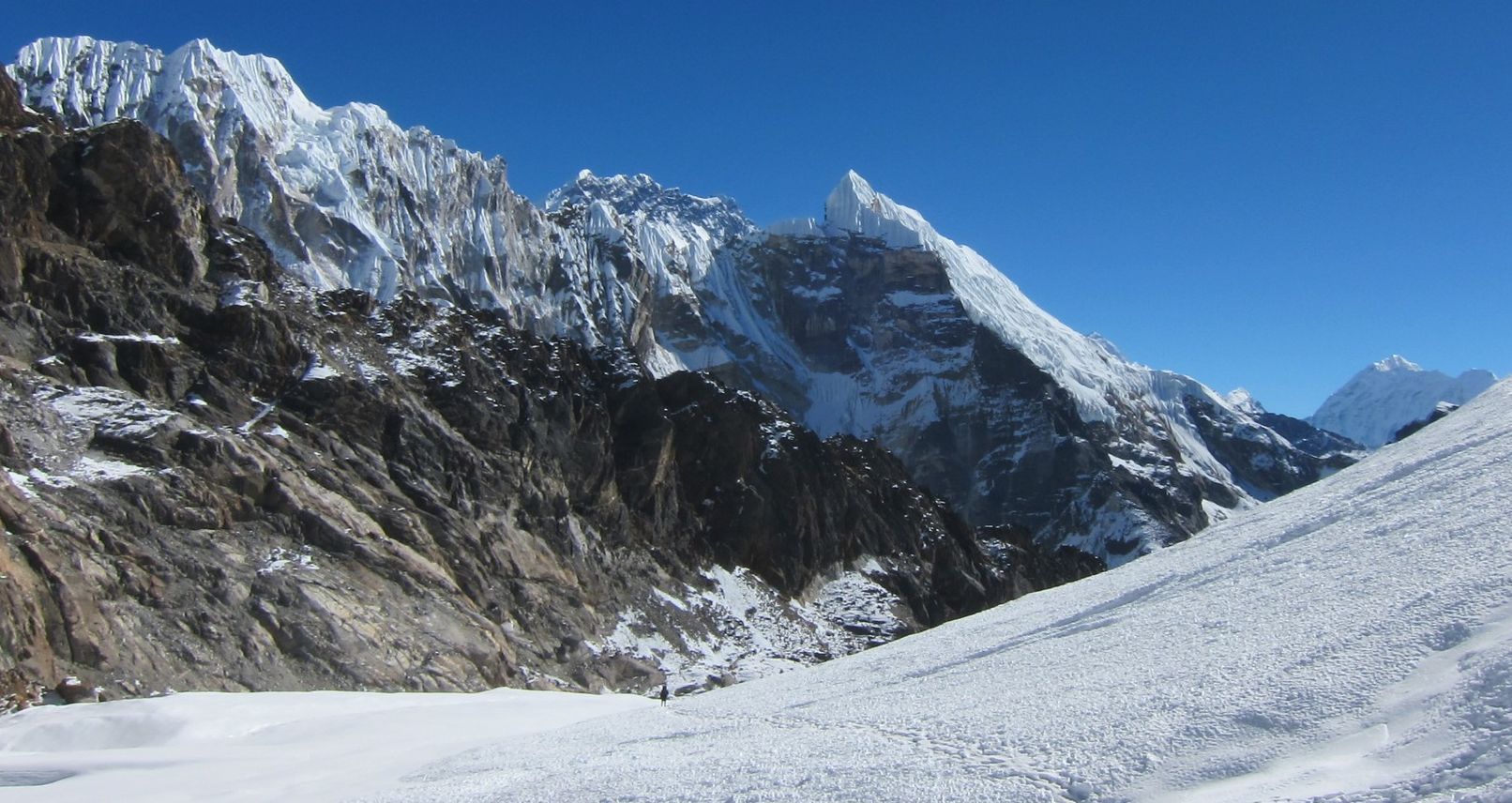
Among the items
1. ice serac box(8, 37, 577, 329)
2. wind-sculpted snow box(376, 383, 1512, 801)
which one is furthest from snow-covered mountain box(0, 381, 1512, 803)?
ice serac box(8, 37, 577, 329)

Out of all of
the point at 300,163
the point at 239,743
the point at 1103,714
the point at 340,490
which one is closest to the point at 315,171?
the point at 300,163

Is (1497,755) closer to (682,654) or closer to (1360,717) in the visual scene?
(1360,717)

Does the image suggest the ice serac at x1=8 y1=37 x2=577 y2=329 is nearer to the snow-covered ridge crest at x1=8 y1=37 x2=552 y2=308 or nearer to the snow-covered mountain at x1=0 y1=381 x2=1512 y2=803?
the snow-covered ridge crest at x1=8 y1=37 x2=552 y2=308

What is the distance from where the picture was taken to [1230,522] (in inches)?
1203

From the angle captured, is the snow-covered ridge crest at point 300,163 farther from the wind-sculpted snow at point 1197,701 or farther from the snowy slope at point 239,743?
the wind-sculpted snow at point 1197,701

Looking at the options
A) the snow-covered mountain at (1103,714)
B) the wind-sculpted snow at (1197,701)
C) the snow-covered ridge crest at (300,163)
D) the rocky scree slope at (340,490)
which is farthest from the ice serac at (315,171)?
the wind-sculpted snow at (1197,701)

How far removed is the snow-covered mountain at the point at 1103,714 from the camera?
36.0ft

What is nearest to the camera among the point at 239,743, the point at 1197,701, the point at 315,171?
the point at 1197,701

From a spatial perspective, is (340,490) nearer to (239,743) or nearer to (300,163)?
(239,743)

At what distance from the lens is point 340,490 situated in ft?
243

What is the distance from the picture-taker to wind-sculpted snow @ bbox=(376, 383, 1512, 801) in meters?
10.7

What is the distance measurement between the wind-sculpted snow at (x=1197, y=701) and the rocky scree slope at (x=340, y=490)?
3504 cm

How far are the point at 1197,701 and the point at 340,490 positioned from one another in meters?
69.0

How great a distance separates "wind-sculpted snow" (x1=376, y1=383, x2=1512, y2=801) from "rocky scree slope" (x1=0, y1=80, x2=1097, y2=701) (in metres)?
35.0
